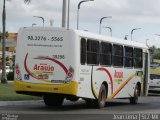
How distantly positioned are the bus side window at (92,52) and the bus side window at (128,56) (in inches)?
138

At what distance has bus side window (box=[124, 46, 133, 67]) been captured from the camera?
1053 inches

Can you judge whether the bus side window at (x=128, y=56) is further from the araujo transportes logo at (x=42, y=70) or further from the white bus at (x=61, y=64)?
the araujo transportes logo at (x=42, y=70)

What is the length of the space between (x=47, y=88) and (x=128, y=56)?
21.5ft

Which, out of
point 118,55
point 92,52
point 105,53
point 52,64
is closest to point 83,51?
point 92,52

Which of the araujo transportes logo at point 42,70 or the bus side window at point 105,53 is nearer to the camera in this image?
the araujo transportes logo at point 42,70

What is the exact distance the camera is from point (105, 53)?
24266 mm

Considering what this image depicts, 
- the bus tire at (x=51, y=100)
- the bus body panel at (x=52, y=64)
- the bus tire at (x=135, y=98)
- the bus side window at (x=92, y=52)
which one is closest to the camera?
the bus body panel at (x=52, y=64)

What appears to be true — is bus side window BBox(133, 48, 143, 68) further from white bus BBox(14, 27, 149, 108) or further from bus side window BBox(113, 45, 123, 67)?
white bus BBox(14, 27, 149, 108)

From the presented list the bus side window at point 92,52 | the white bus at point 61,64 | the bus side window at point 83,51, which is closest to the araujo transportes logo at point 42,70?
the white bus at point 61,64

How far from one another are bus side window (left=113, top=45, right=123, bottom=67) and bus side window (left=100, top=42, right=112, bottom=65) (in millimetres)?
494

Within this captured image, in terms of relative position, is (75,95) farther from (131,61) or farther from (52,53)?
(131,61)

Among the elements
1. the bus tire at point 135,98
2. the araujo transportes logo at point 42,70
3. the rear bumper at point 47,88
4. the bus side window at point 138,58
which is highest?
the bus side window at point 138,58

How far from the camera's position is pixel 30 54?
2205 cm

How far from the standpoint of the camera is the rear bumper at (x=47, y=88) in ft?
69.7
